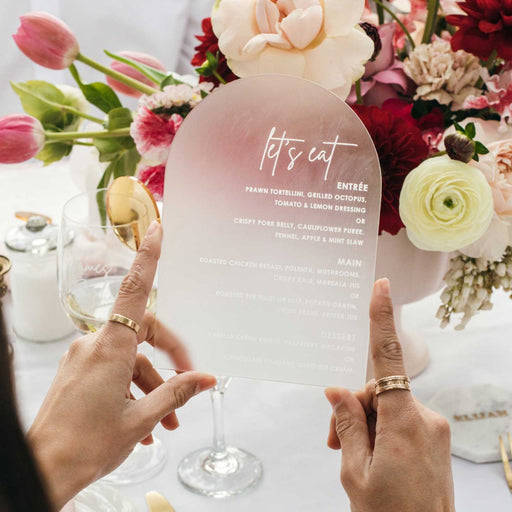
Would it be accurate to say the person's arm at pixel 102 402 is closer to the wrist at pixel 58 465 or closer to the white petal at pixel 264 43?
the wrist at pixel 58 465

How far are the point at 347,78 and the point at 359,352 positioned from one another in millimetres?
256

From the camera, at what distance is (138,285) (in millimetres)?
577

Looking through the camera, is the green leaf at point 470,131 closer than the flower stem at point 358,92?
Yes

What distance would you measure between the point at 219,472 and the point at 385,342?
30 cm

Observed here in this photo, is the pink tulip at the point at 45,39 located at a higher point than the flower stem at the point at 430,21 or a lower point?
lower

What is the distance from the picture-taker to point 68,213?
0.74 metres

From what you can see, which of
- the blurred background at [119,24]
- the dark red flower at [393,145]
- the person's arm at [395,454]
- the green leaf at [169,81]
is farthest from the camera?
the blurred background at [119,24]

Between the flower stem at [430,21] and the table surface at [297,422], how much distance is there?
44 cm

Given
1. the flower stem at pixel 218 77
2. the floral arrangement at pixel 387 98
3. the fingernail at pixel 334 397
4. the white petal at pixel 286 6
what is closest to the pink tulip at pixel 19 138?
the floral arrangement at pixel 387 98

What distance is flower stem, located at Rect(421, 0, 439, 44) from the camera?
0.75 meters

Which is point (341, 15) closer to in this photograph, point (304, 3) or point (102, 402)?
point (304, 3)

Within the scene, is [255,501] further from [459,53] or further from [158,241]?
[459,53]

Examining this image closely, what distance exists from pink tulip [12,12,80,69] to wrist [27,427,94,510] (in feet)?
1.41

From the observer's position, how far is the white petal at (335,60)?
2.04 ft
